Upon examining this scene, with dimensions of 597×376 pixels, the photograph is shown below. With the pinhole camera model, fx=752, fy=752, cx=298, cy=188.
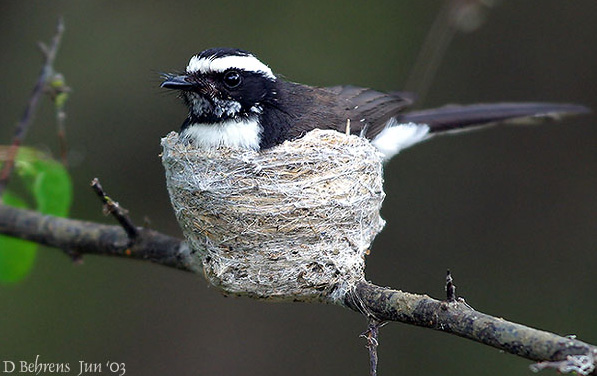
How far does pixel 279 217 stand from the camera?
3.61 m

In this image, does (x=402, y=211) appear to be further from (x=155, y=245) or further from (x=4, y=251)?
(x=4, y=251)

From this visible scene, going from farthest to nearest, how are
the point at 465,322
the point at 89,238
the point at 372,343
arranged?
the point at 89,238, the point at 372,343, the point at 465,322

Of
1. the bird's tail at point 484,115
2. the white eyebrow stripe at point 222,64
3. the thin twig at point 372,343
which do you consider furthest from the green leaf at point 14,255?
the bird's tail at point 484,115

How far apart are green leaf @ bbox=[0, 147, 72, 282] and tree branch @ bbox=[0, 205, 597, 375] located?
184 mm

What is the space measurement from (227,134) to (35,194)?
101 cm

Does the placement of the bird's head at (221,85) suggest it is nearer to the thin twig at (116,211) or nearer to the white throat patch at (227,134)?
the white throat patch at (227,134)

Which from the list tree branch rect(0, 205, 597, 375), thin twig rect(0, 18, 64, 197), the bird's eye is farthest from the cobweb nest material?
thin twig rect(0, 18, 64, 197)

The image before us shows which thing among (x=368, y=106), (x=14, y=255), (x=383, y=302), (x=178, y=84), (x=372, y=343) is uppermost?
(x=368, y=106)

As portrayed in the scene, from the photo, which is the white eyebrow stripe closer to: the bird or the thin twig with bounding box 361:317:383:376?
Answer: the bird

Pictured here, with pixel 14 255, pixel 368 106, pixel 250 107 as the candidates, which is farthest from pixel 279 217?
pixel 14 255

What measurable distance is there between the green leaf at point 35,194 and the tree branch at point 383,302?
0.60 ft

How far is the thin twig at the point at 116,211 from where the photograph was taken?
3346mm

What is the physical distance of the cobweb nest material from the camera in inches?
142

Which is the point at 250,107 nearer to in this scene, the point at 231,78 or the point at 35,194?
the point at 231,78
